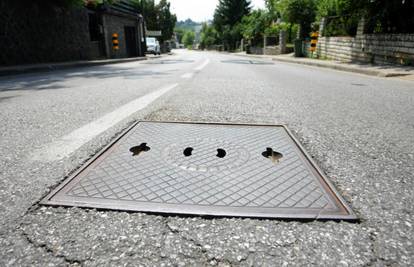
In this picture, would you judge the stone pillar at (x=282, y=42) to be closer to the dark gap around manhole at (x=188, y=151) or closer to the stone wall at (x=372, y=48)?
the stone wall at (x=372, y=48)

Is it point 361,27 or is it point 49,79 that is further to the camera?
point 361,27

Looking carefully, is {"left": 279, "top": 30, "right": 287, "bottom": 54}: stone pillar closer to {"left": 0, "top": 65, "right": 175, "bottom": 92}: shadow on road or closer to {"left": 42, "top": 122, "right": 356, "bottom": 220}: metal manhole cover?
{"left": 0, "top": 65, "right": 175, "bottom": 92}: shadow on road

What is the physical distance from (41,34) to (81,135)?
1161 cm

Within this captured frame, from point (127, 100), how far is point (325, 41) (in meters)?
14.2

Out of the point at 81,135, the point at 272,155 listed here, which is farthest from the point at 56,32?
the point at 272,155

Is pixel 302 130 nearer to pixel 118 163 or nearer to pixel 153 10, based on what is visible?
pixel 118 163

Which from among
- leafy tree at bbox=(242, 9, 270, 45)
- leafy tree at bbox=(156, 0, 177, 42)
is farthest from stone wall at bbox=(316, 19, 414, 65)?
leafy tree at bbox=(156, 0, 177, 42)

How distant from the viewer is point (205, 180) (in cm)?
148

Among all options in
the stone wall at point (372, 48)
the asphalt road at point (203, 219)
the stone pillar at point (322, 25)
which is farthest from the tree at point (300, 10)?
the asphalt road at point (203, 219)

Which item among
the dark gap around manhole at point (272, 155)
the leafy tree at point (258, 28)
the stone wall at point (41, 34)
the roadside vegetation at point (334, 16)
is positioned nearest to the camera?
the dark gap around manhole at point (272, 155)

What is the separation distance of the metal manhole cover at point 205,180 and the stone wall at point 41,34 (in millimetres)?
10747

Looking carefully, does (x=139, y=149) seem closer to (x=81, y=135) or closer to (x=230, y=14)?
(x=81, y=135)

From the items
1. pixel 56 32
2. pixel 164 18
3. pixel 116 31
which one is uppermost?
pixel 164 18

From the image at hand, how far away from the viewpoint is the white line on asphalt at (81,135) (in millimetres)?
1880
